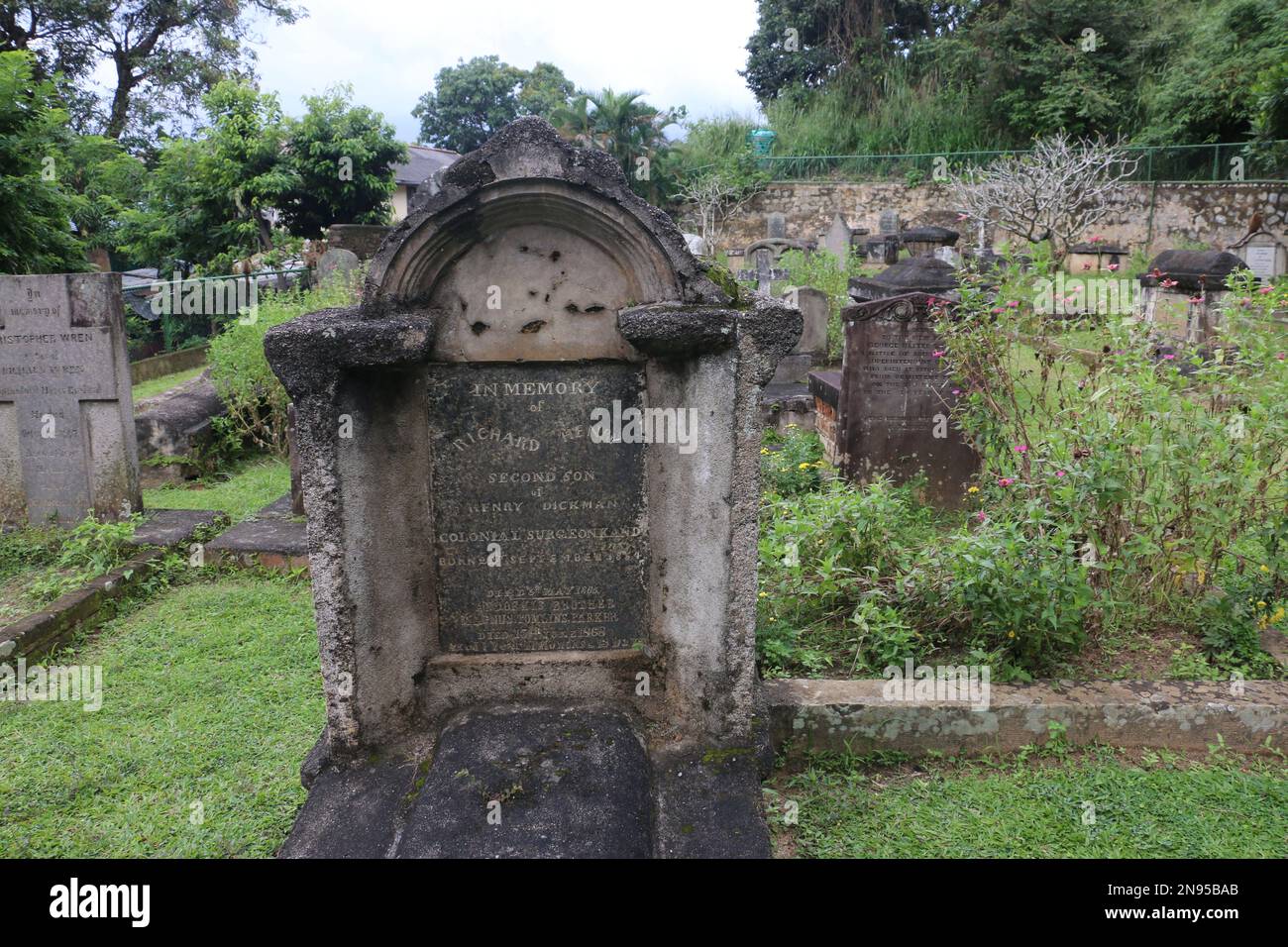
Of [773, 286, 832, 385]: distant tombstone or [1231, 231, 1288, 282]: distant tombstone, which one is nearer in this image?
[773, 286, 832, 385]: distant tombstone

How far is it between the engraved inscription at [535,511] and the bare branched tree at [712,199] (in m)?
24.1

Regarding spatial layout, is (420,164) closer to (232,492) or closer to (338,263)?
(338,263)

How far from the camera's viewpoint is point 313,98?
1609cm

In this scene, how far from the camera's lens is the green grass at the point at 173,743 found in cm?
328

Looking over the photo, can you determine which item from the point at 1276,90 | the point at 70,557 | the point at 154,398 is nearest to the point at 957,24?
the point at 1276,90

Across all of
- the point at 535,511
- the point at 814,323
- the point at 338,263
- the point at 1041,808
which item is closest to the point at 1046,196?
the point at 814,323

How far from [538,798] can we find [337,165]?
15562 millimetres

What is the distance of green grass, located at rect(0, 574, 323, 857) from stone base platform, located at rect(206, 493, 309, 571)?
58cm

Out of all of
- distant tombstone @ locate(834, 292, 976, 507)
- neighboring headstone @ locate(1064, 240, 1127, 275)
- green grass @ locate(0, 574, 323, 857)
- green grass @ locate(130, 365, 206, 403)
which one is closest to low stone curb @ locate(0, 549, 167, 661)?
green grass @ locate(0, 574, 323, 857)

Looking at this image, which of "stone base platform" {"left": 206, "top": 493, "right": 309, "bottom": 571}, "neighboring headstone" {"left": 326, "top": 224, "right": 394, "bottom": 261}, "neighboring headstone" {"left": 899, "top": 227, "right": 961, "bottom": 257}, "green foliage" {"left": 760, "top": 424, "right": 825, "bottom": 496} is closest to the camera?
"stone base platform" {"left": 206, "top": 493, "right": 309, "bottom": 571}

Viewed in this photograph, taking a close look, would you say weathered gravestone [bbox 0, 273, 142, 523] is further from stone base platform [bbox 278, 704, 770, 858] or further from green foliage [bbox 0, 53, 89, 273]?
stone base platform [bbox 278, 704, 770, 858]

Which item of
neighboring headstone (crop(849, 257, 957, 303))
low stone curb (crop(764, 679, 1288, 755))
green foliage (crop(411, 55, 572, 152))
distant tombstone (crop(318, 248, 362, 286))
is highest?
green foliage (crop(411, 55, 572, 152))

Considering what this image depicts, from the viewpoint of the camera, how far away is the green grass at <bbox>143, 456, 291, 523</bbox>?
7.35 meters

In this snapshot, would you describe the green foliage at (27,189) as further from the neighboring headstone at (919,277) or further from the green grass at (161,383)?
the neighboring headstone at (919,277)
